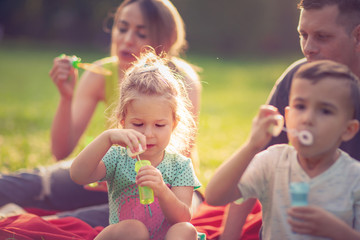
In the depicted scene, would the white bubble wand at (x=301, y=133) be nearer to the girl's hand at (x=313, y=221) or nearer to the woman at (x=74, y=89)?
the girl's hand at (x=313, y=221)

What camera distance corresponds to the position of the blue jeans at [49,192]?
135 inches

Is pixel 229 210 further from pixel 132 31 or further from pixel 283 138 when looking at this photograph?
pixel 132 31

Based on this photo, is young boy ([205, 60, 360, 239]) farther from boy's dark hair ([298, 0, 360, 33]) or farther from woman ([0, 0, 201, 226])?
woman ([0, 0, 201, 226])

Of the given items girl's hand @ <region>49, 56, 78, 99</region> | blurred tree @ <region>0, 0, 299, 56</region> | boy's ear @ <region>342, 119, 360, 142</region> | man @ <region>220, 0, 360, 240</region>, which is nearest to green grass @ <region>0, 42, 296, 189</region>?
man @ <region>220, 0, 360, 240</region>

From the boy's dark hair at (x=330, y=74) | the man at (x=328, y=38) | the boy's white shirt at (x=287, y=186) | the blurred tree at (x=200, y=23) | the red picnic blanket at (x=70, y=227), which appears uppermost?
the blurred tree at (x=200, y=23)

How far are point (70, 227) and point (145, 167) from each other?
103 centimetres

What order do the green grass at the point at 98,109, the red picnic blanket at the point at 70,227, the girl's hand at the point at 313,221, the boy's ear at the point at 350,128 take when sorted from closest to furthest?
1. the girl's hand at the point at 313,221
2. the boy's ear at the point at 350,128
3. the red picnic blanket at the point at 70,227
4. the green grass at the point at 98,109

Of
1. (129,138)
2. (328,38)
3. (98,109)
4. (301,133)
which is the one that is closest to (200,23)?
(98,109)

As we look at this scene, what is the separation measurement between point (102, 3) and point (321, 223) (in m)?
18.6

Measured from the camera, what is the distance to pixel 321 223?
1.81 m

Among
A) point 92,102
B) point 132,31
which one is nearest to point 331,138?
point 132,31

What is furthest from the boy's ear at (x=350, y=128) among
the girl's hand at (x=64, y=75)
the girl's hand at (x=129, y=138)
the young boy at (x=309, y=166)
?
the girl's hand at (x=64, y=75)

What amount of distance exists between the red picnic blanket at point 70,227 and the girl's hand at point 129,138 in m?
0.78

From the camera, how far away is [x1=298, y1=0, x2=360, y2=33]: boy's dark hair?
8.86ft
